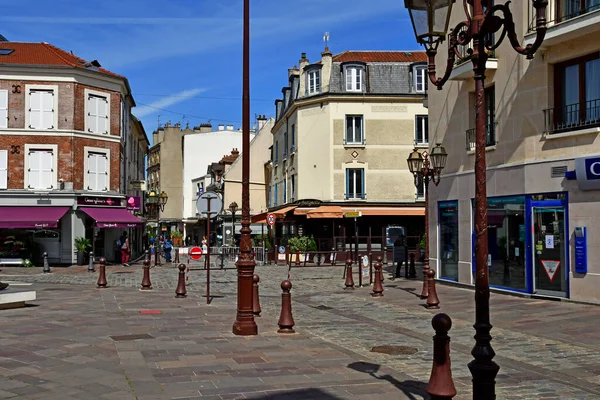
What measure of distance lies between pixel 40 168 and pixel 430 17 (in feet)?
95.6

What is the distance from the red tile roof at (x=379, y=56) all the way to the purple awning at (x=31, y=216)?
60.4 ft

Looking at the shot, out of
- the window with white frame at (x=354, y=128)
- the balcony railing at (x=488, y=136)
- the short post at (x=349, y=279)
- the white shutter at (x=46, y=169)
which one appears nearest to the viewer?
the balcony railing at (x=488, y=136)

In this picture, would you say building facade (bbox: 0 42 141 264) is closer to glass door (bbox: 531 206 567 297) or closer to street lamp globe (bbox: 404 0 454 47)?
glass door (bbox: 531 206 567 297)

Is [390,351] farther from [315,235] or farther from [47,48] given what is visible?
[47,48]

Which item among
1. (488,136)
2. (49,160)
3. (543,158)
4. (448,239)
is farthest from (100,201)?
(543,158)

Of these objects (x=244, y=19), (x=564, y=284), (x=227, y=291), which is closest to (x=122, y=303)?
(x=227, y=291)

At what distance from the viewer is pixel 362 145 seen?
126 ft

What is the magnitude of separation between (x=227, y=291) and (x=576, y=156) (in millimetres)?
10812

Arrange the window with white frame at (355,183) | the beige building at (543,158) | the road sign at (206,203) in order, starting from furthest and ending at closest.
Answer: the window with white frame at (355,183), the road sign at (206,203), the beige building at (543,158)

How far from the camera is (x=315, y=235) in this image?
127 ft

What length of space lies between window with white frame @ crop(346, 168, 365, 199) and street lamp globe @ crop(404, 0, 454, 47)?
3122cm

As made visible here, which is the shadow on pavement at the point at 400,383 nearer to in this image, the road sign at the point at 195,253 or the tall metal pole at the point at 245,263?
the tall metal pole at the point at 245,263

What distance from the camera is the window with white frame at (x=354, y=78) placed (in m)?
38.7

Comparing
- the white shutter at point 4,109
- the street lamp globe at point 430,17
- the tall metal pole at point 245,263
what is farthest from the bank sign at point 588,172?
the white shutter at point 4,109
